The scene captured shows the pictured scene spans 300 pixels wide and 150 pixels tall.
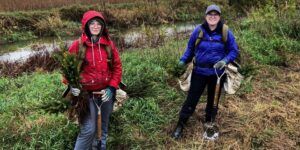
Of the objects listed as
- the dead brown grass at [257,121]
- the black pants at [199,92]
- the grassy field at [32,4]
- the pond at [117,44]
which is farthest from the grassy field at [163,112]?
the grassy field at [32,4]

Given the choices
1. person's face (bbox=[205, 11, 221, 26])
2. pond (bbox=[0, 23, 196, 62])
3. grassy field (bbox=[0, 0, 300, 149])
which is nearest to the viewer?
person's face (bbox=[205, 11, 221, 26])

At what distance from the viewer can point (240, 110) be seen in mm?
5105

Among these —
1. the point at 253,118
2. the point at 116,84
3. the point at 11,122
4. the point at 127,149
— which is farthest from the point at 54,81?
the point at 253,118

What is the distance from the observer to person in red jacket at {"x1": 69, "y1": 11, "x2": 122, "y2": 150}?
12.0 ft

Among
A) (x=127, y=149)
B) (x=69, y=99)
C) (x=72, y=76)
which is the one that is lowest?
(x=127, y=149)

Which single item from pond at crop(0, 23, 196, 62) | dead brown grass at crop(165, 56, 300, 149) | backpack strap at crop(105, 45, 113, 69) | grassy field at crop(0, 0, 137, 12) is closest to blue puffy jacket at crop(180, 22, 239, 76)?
dead brown grass at crop(165, 56, 300, 149)

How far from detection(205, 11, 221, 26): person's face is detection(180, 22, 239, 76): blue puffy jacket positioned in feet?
0.34

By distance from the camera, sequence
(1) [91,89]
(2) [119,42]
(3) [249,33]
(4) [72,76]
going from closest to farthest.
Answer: (4) [72,76] → (1) [91,89] → (3) [249,33] → (2) [119,42]

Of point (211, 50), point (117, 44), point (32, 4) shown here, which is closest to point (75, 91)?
point (211, 50)

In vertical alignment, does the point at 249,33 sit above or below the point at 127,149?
above

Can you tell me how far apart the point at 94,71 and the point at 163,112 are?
1.85 m

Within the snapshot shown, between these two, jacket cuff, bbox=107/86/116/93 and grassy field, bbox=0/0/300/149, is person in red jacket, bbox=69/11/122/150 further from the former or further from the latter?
grassy field, bbox=0/0/300/149

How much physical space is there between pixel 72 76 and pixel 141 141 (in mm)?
1509

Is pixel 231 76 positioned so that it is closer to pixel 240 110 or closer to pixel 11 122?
pixel 240 110
